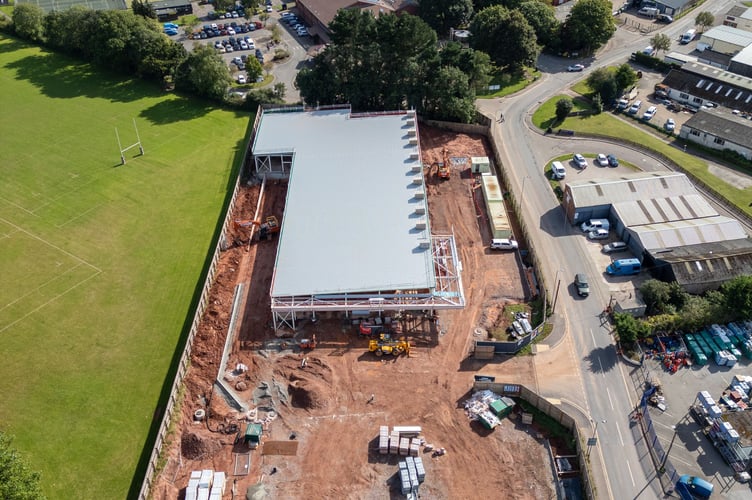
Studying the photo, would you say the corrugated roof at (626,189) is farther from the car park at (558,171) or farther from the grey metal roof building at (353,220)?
the grey metal roof building at (353,220)

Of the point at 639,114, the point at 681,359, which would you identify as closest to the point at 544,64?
the point at 639,114

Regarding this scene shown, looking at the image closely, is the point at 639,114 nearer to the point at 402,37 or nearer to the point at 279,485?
the point at 402,37

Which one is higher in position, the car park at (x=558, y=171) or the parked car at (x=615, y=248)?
the car park at (x=558, y=171)

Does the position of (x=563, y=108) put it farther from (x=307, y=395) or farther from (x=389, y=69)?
(x=307, y=395)

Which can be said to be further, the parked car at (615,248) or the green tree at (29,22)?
the green tree at (29,22)

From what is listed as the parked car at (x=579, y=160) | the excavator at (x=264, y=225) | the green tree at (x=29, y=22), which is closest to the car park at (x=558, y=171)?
the parked car at (x=579, y=160)

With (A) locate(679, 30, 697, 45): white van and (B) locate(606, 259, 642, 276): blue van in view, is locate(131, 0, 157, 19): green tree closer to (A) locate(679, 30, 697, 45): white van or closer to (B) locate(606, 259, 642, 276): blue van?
(B) locate(606, 259, 642, 276): blue van

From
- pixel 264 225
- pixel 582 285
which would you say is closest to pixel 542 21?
pixel 582 285

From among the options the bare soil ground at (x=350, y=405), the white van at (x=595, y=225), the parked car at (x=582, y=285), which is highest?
the white van at (x=595, y=225)
